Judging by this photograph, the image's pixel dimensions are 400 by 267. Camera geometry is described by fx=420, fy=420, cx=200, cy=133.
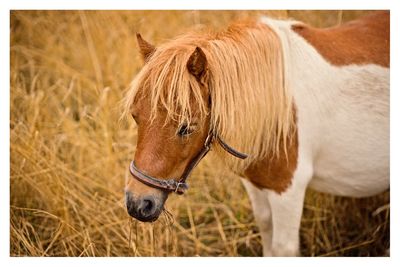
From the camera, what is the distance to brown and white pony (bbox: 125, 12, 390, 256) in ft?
4.76

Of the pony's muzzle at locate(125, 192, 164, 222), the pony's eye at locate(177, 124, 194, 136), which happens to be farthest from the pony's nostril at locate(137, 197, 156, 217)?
the pony's eye at locate(177, 124, 194, 136)

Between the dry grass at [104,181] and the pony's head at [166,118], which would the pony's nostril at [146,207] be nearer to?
the pony's head at [166,118]

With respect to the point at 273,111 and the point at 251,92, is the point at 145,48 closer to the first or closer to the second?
the point at 251,92

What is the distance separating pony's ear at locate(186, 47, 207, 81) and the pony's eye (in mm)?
175

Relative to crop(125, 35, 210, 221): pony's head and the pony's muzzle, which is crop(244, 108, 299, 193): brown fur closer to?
crop(125, 35, 210, 221): pony's head

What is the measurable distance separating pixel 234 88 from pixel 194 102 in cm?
17

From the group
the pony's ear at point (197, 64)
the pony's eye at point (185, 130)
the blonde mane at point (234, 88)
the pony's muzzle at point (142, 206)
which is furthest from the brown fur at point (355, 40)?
the pony's muzzle at point (142, 206)

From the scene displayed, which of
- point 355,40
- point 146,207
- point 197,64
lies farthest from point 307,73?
point 146,207

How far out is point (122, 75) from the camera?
297 cm

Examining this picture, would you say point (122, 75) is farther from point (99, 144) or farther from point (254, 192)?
point (254, 192)

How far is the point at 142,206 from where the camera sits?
4.83 feet

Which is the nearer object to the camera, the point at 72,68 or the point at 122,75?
the point at 122,75
